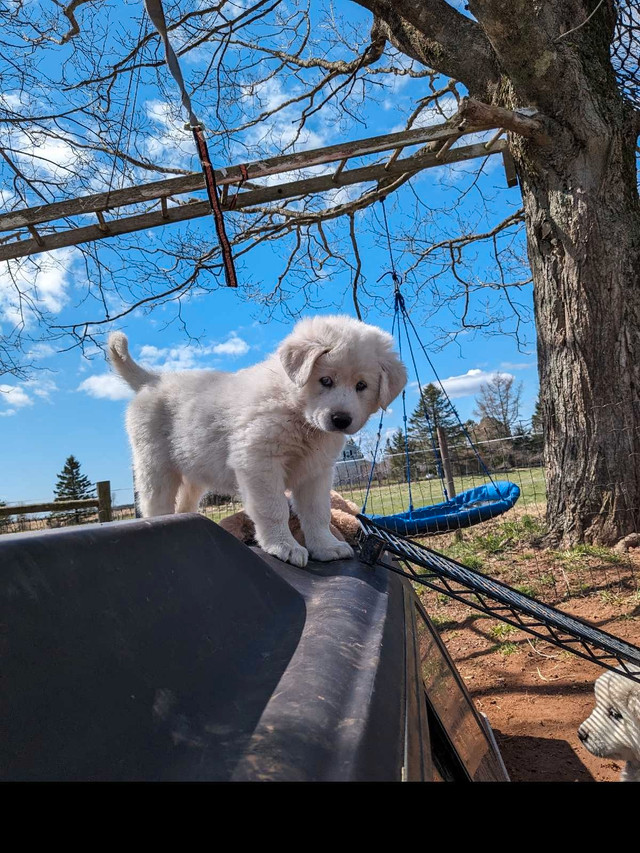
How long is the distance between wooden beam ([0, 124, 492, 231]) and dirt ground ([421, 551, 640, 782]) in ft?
14.7

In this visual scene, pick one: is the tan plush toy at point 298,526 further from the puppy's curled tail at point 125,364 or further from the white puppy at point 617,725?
the white puppy at point 617,725

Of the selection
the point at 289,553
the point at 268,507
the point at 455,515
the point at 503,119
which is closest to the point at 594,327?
the point at 503,119

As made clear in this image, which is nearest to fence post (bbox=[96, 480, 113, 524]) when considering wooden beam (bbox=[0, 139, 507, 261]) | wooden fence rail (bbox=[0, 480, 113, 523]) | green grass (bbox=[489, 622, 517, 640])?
wooden fence rail (bbox=[0, 480, 113, 523])

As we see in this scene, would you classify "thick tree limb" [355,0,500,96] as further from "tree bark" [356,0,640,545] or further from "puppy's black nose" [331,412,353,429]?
"puppy's black nose" [331,412,353,429]

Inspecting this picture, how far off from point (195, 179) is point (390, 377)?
13.0 ft

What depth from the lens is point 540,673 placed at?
4.18 metres

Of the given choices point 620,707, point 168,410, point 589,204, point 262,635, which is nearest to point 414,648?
point 262,635

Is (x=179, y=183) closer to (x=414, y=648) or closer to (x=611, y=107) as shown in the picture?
(x=611, y=107)

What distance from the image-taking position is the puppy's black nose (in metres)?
2.64

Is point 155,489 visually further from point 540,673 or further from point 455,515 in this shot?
point 455,515

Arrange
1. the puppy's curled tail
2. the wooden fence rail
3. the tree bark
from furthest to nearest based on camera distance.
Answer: the wooden fence rail < the tree bark < the puppy's curled tail

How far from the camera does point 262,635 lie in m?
1.42

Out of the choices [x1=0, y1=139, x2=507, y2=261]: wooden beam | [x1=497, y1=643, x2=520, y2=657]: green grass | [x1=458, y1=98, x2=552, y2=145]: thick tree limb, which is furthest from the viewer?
[x1=0, y1=139, x2=507, y2=261]: wooden beam

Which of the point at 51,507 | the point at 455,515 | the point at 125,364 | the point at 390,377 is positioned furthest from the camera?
the point at 51,507
